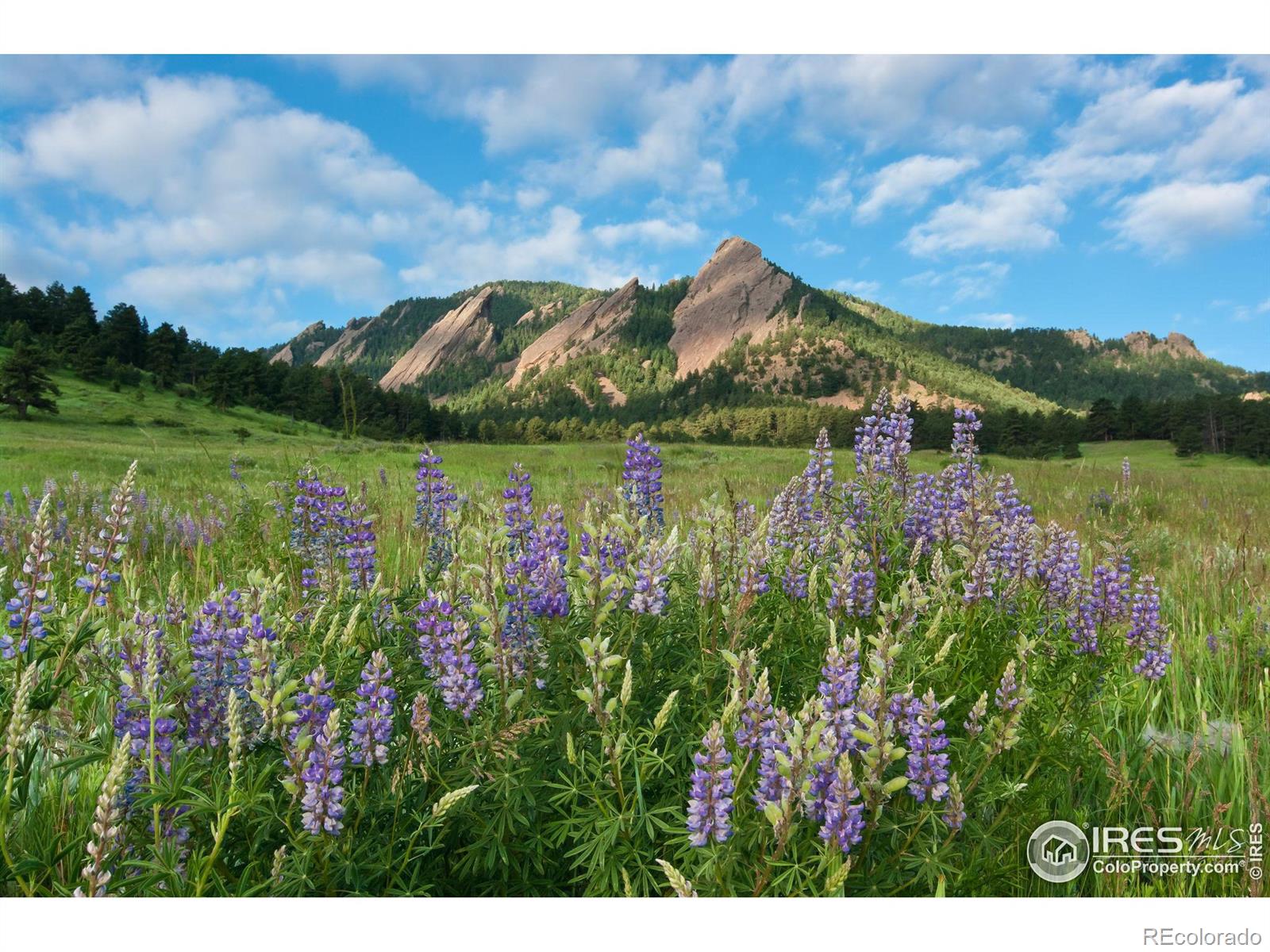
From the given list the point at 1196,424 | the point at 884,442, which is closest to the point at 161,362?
the point at 884,442

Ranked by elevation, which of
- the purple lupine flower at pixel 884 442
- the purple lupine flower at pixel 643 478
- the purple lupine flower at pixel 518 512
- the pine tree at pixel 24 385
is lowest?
the purple lupine flower at pixel 518 512

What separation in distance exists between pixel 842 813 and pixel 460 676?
123 cm

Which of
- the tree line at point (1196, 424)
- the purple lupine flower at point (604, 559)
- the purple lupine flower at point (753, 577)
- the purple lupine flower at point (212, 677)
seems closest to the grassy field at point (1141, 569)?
the purple lupine flower at point (753, 577)

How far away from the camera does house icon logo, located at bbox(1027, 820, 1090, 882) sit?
2.32 meters

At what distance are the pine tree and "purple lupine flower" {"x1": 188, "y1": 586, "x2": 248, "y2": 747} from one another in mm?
56054

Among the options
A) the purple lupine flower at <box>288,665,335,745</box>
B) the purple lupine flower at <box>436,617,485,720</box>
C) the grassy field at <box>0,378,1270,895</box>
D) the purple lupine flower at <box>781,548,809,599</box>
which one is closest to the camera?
the purple lupine flower at <box>288,665,335,745</box>

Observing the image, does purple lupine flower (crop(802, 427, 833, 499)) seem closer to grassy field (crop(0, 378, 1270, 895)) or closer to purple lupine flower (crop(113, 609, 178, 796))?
grassy field (crop(0, 378, 1270, 895))

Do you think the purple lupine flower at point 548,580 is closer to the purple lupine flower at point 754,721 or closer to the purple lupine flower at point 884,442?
the purple lupine flower at point 754,721

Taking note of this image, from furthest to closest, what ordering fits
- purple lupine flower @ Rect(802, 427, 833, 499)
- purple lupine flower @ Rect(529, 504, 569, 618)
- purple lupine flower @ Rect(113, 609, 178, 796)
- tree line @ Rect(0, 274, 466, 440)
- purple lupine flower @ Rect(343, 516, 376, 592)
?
tree line @ Rect(0, 274, 466, 440) < purple lupine flower @ Rect(802, 427, 833, 499) < purple lupine flower @ Rect(343, 516, 376, 592) < purple lupine flower @ Rect(529, 504, 569, 618) < purple lupine flower @ Rect(113, 609, 178, 796)

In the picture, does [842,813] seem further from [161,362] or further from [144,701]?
[161,362]

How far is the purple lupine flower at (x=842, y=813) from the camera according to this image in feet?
5.87

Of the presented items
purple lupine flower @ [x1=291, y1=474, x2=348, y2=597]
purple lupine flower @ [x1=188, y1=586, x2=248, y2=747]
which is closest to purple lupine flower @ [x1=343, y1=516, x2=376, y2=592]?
purple lupine flower @ [x1=291, y1=474, x2=348, y2=597]

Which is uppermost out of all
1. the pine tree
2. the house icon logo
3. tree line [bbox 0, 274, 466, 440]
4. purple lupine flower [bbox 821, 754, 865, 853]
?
tree line [bbox 0, 274, 466, 440]

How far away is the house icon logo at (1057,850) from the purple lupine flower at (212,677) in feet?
9.28
